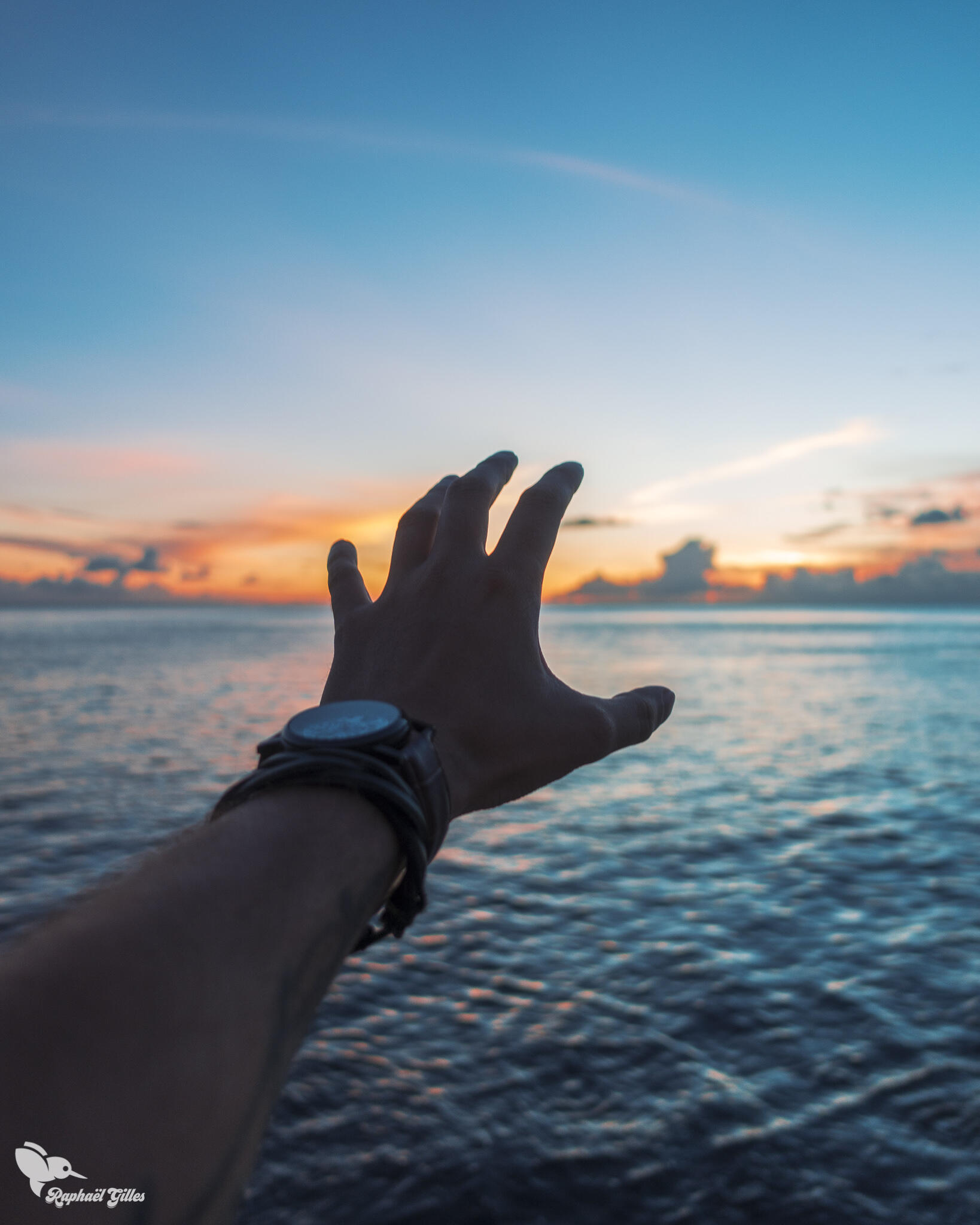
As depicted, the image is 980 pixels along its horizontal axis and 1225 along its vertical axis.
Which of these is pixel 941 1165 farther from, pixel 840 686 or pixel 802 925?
pixel 840 686

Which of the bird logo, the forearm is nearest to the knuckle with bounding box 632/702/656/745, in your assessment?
the forearm

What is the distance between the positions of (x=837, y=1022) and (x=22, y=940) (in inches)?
323

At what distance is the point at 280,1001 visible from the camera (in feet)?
3.90

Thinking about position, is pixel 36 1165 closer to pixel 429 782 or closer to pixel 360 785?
pixel 360 785

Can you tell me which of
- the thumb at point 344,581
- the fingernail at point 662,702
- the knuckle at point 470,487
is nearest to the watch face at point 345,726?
the thumb at point 344,581

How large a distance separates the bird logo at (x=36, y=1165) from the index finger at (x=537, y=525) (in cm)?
152

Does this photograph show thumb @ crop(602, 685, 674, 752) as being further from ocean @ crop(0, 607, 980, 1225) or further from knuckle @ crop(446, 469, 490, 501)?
ocean @ crop(0, 607, 980, 1225)

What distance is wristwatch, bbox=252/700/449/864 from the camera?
1.62 meters

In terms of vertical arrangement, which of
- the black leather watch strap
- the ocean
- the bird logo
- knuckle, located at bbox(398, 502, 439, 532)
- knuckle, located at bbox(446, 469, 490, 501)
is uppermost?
knuckle, located at bbox(446, 469, 490, 501)

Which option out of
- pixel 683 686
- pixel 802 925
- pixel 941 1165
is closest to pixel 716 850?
pixel 802 925

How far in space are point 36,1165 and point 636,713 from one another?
1727 mm

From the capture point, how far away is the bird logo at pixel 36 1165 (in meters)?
0.87

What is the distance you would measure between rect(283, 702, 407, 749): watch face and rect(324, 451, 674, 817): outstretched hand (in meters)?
0.16

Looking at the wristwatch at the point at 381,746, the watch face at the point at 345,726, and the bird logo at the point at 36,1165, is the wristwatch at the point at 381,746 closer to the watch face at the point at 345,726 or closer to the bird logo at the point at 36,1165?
the watch face at the point at 345,726
